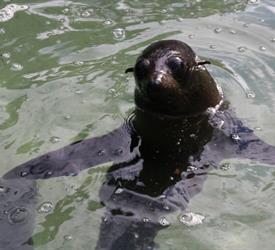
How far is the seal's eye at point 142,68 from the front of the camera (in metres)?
4.33

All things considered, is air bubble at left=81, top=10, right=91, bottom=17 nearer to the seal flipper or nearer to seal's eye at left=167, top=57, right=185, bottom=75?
the seal flipper

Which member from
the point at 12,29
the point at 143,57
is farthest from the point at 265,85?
the point at 12,29

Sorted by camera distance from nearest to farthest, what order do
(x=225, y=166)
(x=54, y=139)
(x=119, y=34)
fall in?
(x=225, y=166) < (x=54, y=139) < (x=119, y=34)

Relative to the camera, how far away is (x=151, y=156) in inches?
178

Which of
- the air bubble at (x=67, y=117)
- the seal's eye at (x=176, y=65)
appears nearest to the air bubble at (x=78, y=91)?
the air bubble at (x=67, y=117)

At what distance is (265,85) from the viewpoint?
5.66 metres

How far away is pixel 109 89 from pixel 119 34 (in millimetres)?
1067

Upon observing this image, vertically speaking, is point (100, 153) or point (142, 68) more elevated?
point (142, 68)

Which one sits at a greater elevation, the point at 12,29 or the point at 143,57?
the point at 143,57

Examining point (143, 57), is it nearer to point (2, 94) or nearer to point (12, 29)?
point (2, 94)

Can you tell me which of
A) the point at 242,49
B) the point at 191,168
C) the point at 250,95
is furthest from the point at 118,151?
the point at 242,49

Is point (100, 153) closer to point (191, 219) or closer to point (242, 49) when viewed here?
point (191, 219)

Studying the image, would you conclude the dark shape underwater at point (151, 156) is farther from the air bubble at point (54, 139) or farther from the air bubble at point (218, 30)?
the air bubble at point (218, 30)

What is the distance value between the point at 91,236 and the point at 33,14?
348cm
